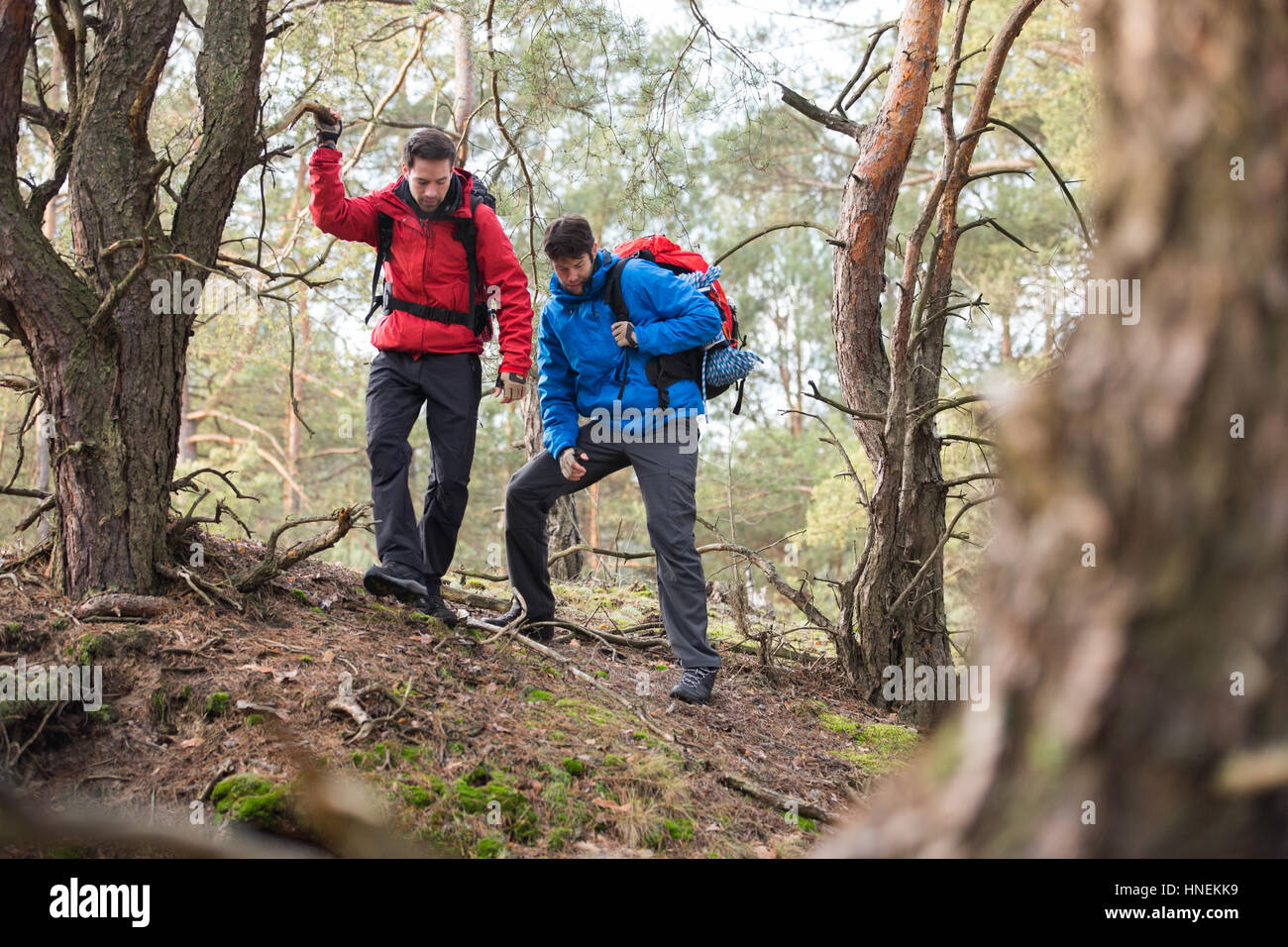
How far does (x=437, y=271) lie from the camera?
15.8 feet

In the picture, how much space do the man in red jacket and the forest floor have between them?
436mm

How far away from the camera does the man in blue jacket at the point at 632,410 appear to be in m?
4.82

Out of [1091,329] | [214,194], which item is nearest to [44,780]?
[214,194]

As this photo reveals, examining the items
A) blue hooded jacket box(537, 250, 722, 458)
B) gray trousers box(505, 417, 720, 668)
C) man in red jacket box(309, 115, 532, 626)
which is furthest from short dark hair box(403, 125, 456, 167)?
gray trousers box(505, 417, 720, 668)

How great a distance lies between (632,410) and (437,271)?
117cm

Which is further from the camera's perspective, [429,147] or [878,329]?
[878,329]

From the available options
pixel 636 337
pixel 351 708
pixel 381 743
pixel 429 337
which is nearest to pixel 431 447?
pixel 429 337

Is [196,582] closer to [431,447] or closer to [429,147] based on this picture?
[431,447]

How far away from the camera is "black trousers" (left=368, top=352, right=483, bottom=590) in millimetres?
4746

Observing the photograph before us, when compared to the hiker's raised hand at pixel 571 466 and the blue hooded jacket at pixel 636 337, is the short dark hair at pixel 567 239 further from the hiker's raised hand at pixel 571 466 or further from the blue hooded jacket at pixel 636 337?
the hiker's raised hand at pixel 571 466

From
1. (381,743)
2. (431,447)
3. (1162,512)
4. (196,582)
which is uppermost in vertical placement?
(431,447)

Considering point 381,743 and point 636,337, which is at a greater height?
point 636,337

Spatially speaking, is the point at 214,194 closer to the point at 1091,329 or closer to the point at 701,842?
the point at 701,842
